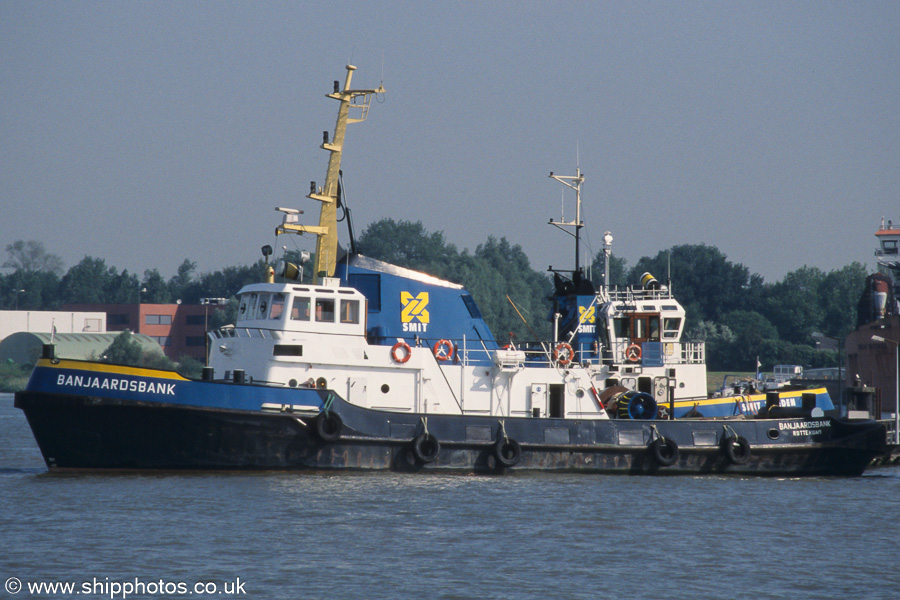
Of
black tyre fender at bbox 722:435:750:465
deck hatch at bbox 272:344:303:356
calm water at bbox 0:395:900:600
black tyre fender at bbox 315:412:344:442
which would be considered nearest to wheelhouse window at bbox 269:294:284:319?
deck hatch at bbox 272:344:303:356

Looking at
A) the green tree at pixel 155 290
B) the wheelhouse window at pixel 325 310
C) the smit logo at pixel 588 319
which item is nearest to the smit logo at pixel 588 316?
the smit logo at pixel 588 319

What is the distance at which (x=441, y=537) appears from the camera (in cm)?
1545

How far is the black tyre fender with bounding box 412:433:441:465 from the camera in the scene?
20312 millimetres

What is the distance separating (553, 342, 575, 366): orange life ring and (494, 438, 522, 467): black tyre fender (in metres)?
2.44

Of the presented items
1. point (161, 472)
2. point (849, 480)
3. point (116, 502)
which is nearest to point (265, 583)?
point (116, 502)

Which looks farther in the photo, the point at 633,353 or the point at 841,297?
the point at 841,297

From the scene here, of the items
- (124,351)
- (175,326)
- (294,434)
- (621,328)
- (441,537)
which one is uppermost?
(175,326)

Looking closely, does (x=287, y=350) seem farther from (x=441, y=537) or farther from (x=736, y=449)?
(x=736, y=449)

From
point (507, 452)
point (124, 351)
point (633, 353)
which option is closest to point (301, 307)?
point (507, 452)

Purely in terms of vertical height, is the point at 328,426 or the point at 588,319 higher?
the point at 588,319

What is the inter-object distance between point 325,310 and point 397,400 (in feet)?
7.79

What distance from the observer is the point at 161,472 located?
19562mm

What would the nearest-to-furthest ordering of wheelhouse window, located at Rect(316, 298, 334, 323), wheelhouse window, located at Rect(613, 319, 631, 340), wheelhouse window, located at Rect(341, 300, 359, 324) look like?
wheelhouse window, located at Rect(316, 298, 334, 323) < wheelhouse window, located at Rect(341, 300, 359, 324) < wheelhouse window, located at Rect(613, 319, 631, 340)

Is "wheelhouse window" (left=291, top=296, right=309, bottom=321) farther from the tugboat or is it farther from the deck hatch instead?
the deck hatch
